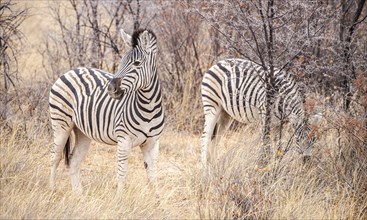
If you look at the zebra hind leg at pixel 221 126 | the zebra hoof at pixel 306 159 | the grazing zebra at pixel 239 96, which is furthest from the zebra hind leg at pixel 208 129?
the zebra hoof at pixel 306 159

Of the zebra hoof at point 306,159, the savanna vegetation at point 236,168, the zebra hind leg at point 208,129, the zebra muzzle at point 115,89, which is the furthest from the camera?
the zebra hind leg at point 208,129

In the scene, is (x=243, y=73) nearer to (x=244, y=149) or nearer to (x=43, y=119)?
(x=244, y=149)

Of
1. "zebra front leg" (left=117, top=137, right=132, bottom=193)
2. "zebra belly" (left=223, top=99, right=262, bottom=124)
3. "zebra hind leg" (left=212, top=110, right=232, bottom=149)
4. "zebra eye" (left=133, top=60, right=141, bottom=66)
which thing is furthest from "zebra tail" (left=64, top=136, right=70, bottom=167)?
"zebra belly" (left=223, top=99, right=262, bottom=124)

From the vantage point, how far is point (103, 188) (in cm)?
584

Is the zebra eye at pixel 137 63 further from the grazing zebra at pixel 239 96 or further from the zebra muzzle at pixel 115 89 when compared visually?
the grazing zebra at pixel 239 96

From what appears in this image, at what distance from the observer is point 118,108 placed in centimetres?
575

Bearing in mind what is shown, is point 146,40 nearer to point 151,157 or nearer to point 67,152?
point 151,157

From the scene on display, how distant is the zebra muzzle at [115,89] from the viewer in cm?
524

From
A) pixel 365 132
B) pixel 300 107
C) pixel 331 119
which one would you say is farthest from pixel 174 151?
pixel 365 132

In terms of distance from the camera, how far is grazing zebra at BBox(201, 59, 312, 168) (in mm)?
6469

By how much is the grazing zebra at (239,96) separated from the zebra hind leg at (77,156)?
1.36m

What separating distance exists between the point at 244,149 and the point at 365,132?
130 cm

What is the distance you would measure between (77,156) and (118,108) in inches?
35.1

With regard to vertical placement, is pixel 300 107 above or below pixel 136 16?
below
